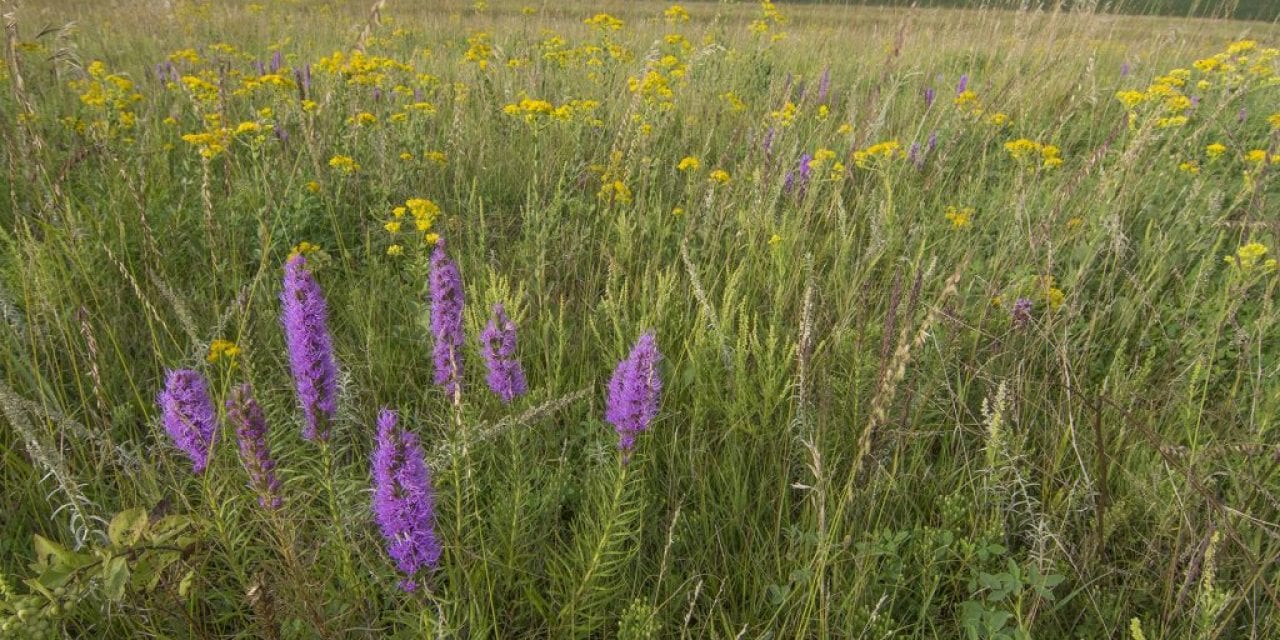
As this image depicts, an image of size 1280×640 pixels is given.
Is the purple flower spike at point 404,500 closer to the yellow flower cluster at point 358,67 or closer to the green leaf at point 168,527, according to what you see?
the green leaf at point 168,527

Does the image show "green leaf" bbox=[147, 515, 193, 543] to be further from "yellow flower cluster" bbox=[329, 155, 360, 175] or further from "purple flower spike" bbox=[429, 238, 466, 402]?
"yellow flower cluster" bbox=[329, 155, 360, 175]

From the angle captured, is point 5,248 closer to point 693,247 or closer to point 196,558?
point 196,558

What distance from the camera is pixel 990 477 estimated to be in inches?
61.3

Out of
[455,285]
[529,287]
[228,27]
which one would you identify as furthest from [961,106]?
[228,27]

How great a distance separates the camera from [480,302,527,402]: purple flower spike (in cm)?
150

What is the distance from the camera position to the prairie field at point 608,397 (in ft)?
4.23

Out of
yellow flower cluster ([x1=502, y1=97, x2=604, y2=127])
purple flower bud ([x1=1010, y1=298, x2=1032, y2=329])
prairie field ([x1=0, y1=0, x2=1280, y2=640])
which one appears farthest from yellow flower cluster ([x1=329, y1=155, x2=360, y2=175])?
purple flower bud ([x1=1010, y1=298, x2=1032, y2=329])

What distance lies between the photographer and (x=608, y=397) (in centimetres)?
202

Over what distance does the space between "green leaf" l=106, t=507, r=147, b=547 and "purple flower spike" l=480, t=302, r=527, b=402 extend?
→ 67cm

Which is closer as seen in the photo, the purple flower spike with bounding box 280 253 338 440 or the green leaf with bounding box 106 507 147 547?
the green leaf with bounding box 106 507 147 547

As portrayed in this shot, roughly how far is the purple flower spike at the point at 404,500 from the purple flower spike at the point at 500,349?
383mm

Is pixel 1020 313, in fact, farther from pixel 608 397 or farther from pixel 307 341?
pixel 307 341

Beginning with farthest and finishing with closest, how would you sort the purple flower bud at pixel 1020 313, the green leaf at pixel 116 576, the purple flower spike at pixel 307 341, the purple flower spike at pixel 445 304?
1. the purple flower bud at pixel 1020 313
2. the purple flower spike at pixel 445 304
3. the purple flower spike at pixel 307 341
4. the green leaf at pixel 116 576

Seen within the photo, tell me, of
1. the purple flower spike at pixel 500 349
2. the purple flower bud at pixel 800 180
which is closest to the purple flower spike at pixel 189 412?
the purple flower spike at pixel 500 349
